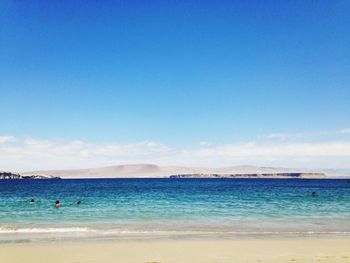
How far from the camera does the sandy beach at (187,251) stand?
40.1 feet

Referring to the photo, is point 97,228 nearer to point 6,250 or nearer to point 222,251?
point 6,250

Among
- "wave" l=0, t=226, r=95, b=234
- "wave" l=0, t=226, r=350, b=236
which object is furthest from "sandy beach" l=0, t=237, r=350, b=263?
"wave" l=0, t=226, r=95, b=234

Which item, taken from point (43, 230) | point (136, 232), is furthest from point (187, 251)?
point (43, 230)

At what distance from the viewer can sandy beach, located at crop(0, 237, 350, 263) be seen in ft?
40.1

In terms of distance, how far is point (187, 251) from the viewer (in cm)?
1372

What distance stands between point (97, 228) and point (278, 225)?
10.5 meters

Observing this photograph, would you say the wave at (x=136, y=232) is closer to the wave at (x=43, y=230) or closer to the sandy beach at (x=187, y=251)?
the wave at (x=43, y=230)

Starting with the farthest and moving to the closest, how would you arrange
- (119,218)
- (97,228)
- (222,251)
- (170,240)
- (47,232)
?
(119,218)
(97,228)
(47,232)
(170,240)
(222,251)

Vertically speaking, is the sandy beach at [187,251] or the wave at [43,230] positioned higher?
the sandy beach at [187,251]

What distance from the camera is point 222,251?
13633mm

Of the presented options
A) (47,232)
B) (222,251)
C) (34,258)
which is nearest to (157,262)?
(222,251)

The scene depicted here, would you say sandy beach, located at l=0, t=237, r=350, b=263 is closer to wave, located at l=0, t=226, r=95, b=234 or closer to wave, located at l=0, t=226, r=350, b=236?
wave, located at l=0, t=226, r=350, b=236

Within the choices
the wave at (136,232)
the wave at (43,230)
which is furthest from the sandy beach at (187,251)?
the wave at (43,230)

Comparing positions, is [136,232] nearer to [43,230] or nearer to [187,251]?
[43,230]
